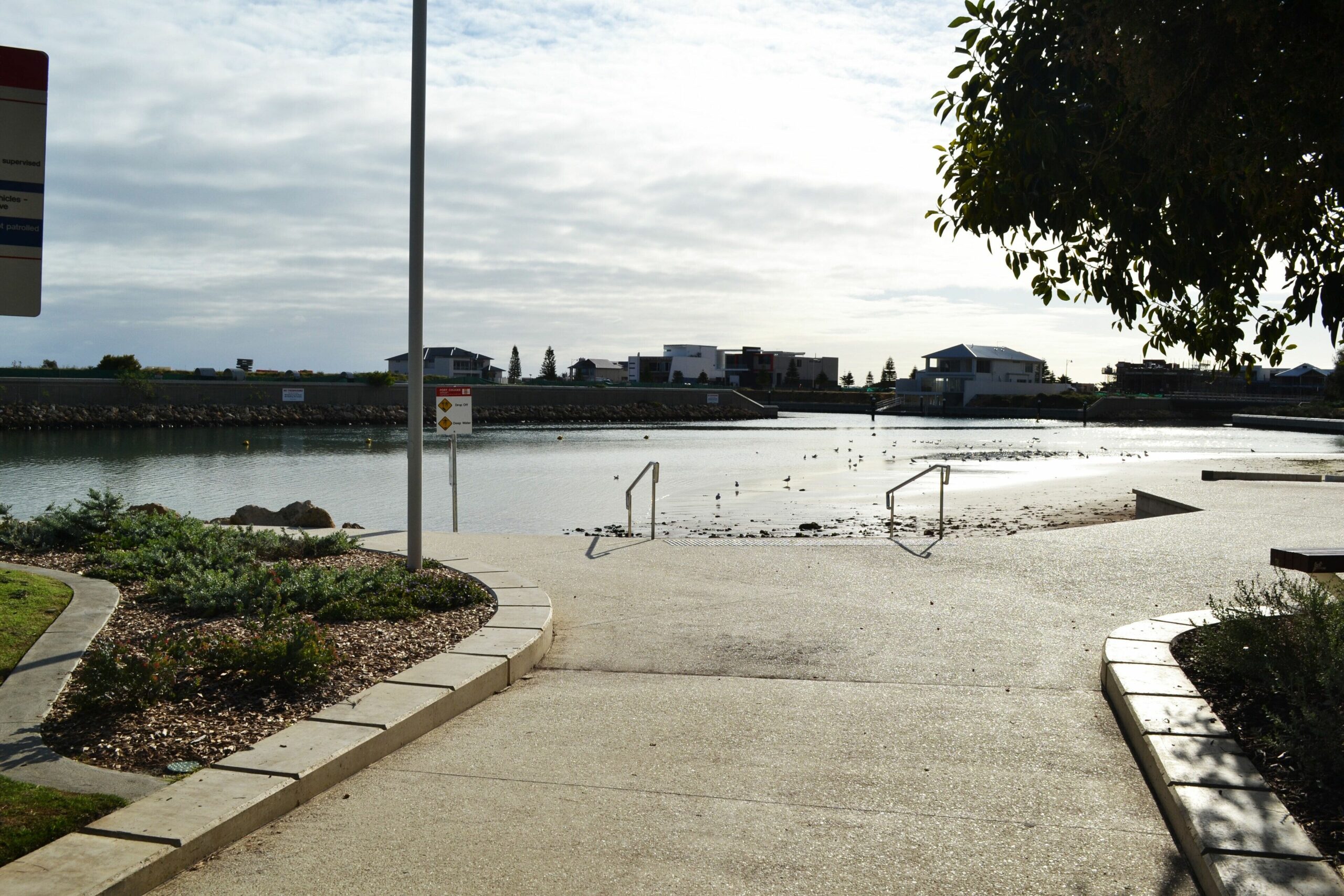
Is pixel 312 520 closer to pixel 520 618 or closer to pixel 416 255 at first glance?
pixel 416 255

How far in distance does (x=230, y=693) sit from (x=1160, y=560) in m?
10.2

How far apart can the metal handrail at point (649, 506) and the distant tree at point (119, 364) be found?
2098 inches

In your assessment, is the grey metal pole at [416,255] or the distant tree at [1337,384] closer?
the grey metal pole at [416,255]

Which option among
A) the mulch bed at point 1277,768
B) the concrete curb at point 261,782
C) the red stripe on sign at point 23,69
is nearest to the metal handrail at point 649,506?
the concrete curb at point 261,782

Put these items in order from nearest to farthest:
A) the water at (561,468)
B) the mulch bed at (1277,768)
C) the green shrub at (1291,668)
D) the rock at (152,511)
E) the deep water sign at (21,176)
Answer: the mulch bed at (1277,768) → the green shrub at (1291,668) → the deep water sign at (21,176) → the rock at (152,511) → the water at (561,468)

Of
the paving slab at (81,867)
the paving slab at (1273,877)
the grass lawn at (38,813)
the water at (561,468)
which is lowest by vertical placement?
the water at (561,468)

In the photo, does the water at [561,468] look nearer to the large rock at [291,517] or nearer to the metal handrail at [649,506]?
the metal handrail at [649,506]

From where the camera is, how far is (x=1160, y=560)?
1171 centimetres

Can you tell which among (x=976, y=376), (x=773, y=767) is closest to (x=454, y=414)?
(x=773, y=767)

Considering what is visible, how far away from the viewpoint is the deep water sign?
4.94 meters

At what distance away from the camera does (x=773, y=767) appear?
5.29 meters

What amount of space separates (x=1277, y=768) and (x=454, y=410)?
14220 millimetres

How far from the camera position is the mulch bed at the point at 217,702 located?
5062 millimetres

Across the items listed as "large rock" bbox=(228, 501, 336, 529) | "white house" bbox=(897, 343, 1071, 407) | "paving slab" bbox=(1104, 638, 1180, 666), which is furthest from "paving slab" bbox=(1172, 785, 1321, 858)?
"white house" bbox=(897, 343, 1071, 407)
